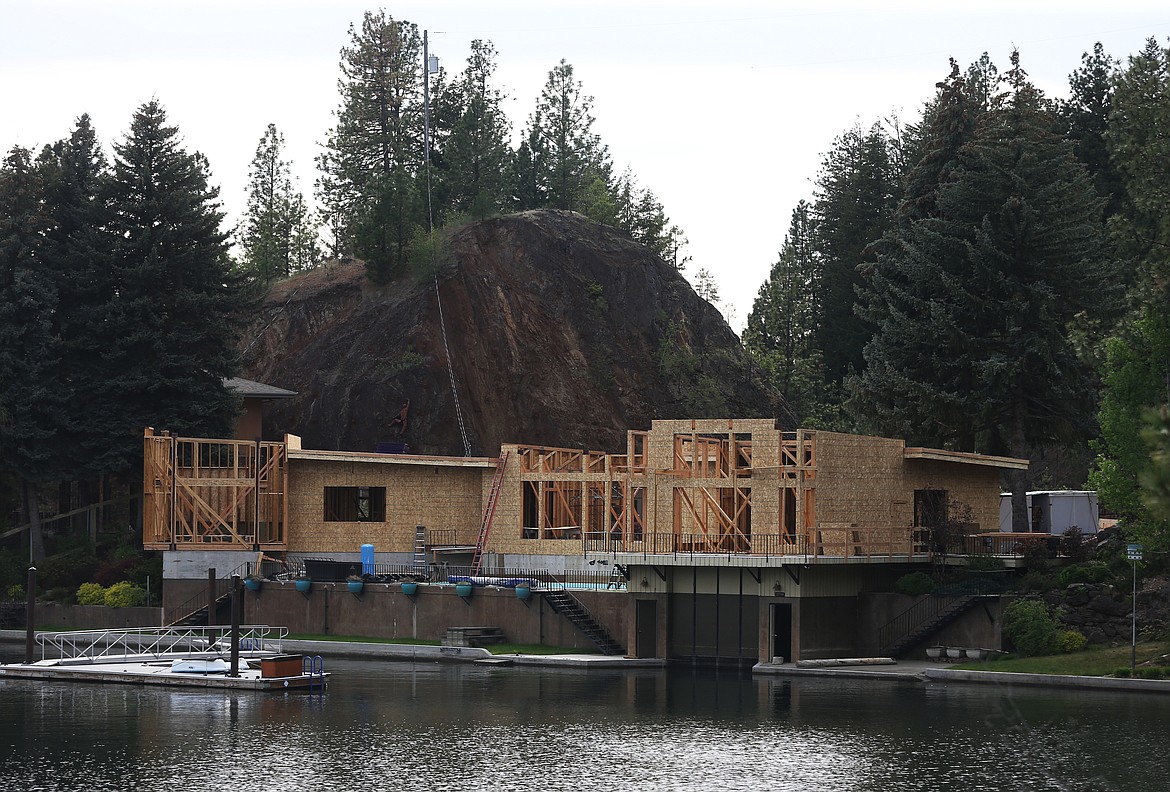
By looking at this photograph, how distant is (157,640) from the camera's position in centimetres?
6819

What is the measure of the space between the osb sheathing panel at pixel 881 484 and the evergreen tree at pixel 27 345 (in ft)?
131

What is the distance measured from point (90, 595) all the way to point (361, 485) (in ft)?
44.1

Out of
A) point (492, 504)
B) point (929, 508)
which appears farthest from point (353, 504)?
point (929, 508)

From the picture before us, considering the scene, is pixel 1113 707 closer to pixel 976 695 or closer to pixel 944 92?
pixel 976 695

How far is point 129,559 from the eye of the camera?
80.9 meters

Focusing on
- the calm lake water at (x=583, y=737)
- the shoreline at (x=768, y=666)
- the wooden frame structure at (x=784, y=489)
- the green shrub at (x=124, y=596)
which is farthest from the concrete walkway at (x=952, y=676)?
the green shrub at (x=124, y=596)

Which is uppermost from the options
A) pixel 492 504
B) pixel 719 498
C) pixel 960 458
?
pixel 960 458

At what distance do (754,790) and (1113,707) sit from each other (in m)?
16.3

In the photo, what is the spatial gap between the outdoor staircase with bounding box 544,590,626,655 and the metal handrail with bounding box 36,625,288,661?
35.7ft

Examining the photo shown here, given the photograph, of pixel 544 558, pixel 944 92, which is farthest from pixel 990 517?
pixel 944 92

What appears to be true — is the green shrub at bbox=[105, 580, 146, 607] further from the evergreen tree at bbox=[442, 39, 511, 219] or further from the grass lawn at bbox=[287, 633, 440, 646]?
the evergreen tree at bbox=[442, 39, 511, 219]

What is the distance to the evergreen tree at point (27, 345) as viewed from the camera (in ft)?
Answer: 268

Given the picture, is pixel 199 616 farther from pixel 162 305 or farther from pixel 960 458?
pixel 960 458

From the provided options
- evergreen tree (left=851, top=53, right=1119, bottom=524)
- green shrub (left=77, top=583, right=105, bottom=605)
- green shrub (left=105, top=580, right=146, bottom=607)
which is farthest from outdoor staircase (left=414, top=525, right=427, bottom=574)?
evergreen tree (left=851, top=53, right=1119, bottom=524)
